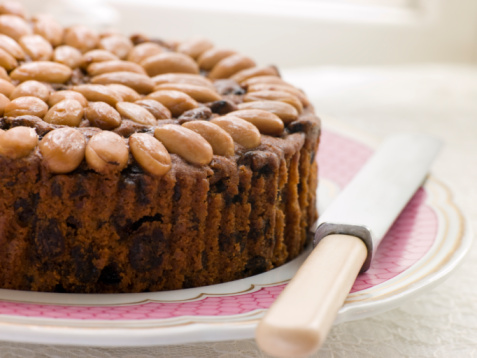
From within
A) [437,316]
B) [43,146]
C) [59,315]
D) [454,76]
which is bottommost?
[454,76]

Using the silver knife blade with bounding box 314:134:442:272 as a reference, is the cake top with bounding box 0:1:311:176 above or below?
above

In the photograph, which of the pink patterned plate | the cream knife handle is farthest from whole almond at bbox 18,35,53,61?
the cream knife handle

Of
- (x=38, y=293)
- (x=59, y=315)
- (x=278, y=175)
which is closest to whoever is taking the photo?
(x=59, y=315)

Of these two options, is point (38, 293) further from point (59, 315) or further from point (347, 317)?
point (347, 317)

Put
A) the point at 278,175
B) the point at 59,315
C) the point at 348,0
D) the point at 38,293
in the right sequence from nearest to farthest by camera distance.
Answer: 1. the point at 59,315
2. the point at 38,293
3. the point at 278,175
4. the point at 348,0

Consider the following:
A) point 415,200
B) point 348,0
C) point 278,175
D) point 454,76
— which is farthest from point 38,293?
point 348,0

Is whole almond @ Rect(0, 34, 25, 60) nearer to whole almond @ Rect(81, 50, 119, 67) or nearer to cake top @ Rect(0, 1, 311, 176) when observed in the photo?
cake top @ Rect(0, 1, 311, 176)
